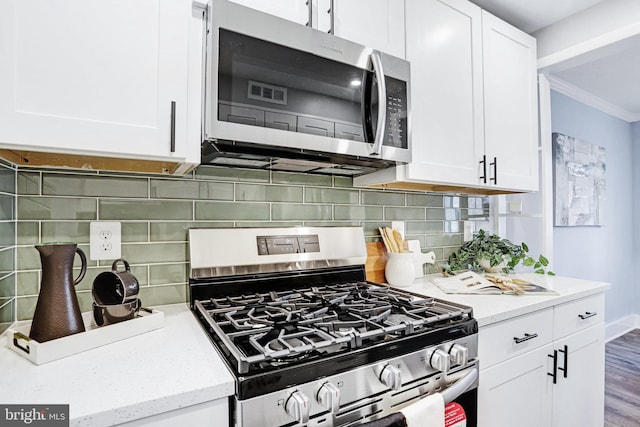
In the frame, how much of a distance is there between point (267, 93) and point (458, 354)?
1009 millimetres

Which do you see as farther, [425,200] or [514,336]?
[425,200]

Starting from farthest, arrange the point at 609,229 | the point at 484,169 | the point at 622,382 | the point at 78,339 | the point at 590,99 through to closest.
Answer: the point at 609,229
the point at 590,99
the point at 622,382
the point at 484,169
the point at 78,339

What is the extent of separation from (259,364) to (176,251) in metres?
0.70

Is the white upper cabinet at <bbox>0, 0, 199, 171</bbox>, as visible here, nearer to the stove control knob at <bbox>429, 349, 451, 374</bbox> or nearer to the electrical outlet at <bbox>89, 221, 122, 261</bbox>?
the electrical outlet at <bbox>89, 221, 122, 261</bbox>

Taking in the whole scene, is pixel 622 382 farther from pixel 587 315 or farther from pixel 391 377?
pixel 391 377

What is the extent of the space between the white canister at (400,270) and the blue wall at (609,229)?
226 centimetres

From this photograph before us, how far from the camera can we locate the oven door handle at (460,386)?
1.00 metres

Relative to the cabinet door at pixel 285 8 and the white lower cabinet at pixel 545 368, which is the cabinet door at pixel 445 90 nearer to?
the cabinet door at pixel 285 8

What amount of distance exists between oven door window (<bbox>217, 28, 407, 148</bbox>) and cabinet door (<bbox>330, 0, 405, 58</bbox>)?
0.16m

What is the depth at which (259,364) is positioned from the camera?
2.50 ft

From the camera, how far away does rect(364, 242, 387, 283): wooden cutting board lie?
172 cm

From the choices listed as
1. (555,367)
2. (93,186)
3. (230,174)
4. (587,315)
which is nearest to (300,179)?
(230,174)

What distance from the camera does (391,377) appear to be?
0.89 m

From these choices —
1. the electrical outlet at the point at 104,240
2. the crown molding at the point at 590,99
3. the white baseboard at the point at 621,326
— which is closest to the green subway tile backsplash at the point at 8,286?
the electrical outlet at the point at 104,240
